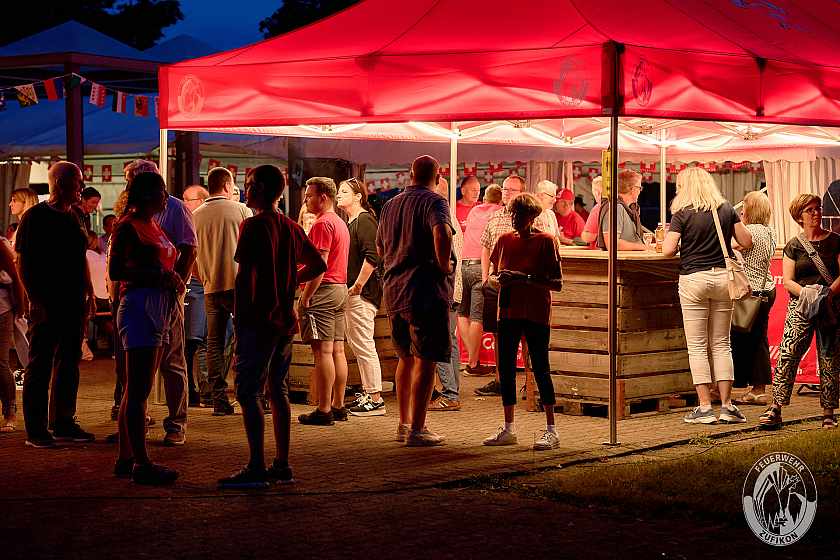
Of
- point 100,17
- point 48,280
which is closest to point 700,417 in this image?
point 48,280

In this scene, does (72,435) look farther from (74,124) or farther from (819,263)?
(74,124)

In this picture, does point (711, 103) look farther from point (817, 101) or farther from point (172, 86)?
point (172, 86)

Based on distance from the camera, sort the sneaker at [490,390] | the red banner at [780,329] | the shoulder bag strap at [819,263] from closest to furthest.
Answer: the shoulder bag strap at [819,263], the sneaker at [490,390], the red banner at [780,329]

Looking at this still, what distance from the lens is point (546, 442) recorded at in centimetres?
934

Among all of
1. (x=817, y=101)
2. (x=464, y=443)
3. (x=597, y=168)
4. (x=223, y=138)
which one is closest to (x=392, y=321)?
(x=464, y=443)

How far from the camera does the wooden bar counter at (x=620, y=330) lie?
11094 mm

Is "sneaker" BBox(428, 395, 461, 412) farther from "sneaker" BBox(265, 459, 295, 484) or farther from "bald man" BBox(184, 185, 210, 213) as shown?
"sneaker" BBox(265, 459, 295, 484)

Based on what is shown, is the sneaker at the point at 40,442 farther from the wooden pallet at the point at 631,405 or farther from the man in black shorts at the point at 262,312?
the wooden pallet at the point at 631,405

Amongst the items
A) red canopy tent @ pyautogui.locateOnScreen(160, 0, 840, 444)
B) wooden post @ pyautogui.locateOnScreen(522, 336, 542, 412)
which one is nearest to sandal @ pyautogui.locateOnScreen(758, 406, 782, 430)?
red canopy tent @ pyautogui.locateOnScreen(160, 0, 840, 444)

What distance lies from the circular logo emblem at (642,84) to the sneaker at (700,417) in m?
2.68

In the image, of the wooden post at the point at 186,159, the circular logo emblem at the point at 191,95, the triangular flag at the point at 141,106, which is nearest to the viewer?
the circular logo emblem at the point at 191,95

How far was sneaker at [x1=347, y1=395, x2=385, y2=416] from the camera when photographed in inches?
441

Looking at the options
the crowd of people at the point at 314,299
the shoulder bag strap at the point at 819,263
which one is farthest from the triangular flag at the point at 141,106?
the shoulder bag strap at the point at 819,263

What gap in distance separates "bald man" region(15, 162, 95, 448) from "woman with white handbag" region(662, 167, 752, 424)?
4528mm
